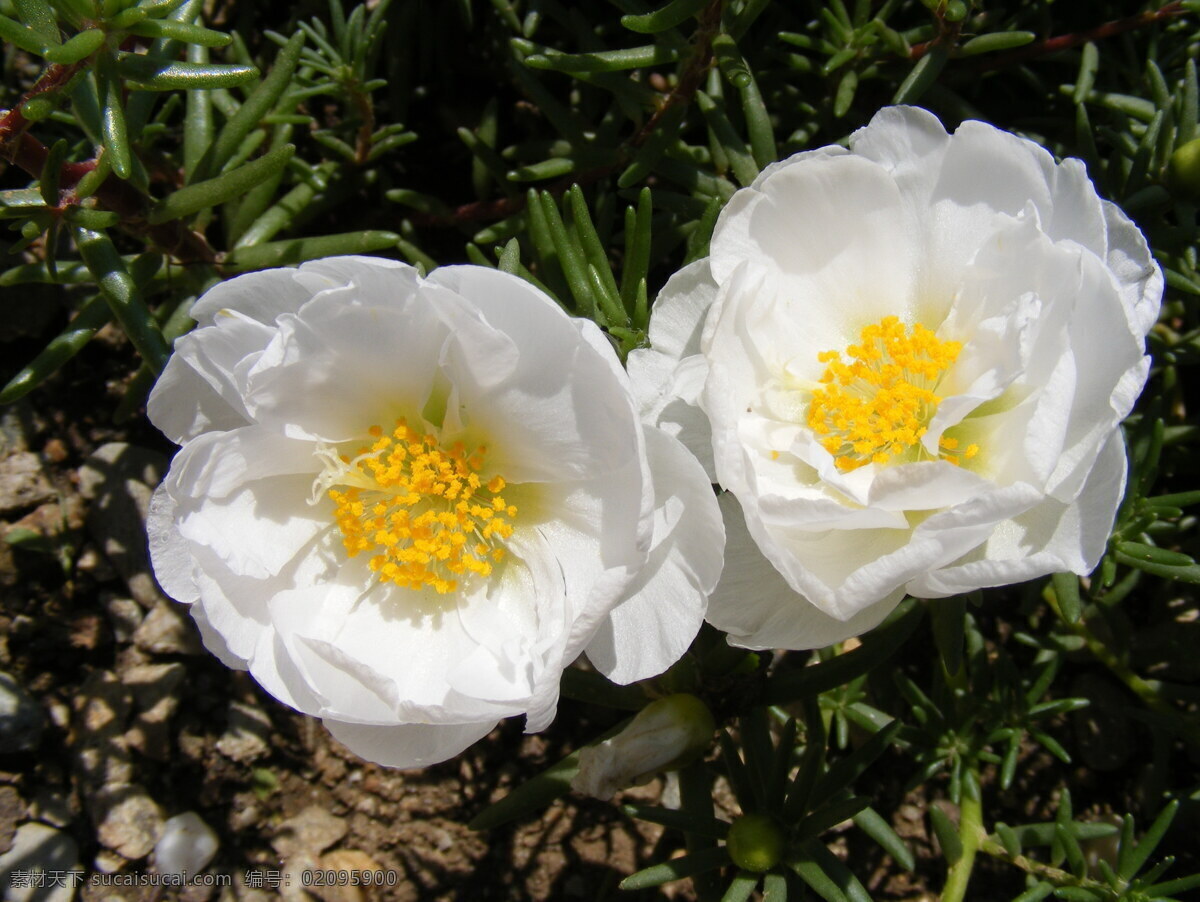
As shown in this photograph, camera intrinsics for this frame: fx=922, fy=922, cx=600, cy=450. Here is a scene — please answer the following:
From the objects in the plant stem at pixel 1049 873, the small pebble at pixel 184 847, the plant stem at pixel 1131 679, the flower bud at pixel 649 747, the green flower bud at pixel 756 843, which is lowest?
the small pebble at pixel 184 847

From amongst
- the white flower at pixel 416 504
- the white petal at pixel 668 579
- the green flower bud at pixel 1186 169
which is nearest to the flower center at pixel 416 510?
the white flower at pixel 416 504

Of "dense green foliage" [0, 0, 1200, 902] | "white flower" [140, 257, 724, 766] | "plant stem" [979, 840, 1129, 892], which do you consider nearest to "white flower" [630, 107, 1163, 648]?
"white flower" [140, 257, 724, 766]

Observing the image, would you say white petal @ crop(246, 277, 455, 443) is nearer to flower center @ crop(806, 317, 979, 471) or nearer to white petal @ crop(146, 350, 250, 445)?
white petal @ crop(146, 350, 250, 445)

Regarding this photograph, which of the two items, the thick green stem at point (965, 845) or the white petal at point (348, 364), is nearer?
the white petal at point (348, 364)

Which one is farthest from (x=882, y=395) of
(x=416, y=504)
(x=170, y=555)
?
(x=170, y=555)

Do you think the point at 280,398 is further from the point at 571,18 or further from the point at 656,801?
the point at 656,801

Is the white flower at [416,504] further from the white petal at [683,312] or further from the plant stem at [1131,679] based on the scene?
the plant stem at [1131,679]

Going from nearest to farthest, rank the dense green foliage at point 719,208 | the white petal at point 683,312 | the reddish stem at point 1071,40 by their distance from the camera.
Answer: the white petal at point 683,312 → the dense green foliage at point 719,208 → the reddish stem at point 1071,40

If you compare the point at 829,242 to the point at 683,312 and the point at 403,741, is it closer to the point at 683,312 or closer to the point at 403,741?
the point at 683,312
